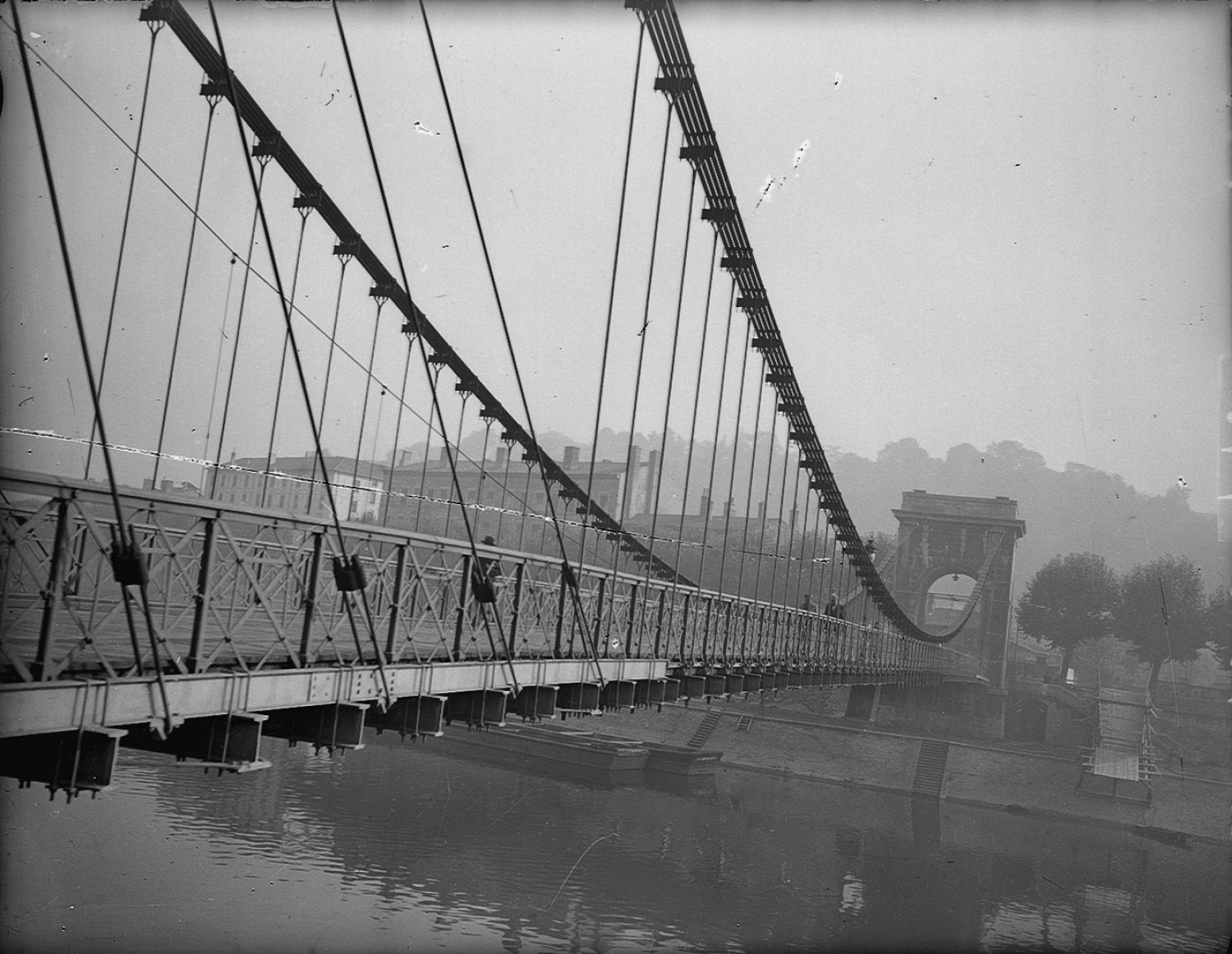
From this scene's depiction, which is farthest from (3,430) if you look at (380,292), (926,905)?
(926,905)

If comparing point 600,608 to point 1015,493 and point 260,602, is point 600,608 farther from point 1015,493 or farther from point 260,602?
point 1015,493

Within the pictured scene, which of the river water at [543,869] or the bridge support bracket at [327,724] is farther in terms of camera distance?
the river water at [543,869]

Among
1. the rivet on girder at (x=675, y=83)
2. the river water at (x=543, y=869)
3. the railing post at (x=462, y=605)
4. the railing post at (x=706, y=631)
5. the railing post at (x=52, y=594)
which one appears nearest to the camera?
the railing post at (x=52, y=594)

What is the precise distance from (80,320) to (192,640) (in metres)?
1.70

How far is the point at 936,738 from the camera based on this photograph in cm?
3612

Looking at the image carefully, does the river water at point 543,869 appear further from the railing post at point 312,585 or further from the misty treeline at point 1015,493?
the misty treeline at point 1015,493

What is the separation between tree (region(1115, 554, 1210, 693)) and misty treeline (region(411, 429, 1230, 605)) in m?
31.4

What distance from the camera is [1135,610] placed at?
2057 inches

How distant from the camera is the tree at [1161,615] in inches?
1943

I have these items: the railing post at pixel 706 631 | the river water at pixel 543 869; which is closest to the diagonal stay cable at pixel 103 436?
the river water at pixel 543 869

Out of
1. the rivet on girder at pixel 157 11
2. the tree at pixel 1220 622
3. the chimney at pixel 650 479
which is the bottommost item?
the tree at pixel 1220 622

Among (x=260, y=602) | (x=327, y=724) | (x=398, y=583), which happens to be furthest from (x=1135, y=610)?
(x=260, y=602)

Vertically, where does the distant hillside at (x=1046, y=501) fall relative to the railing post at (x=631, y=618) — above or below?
above

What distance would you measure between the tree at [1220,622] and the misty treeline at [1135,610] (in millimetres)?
37
